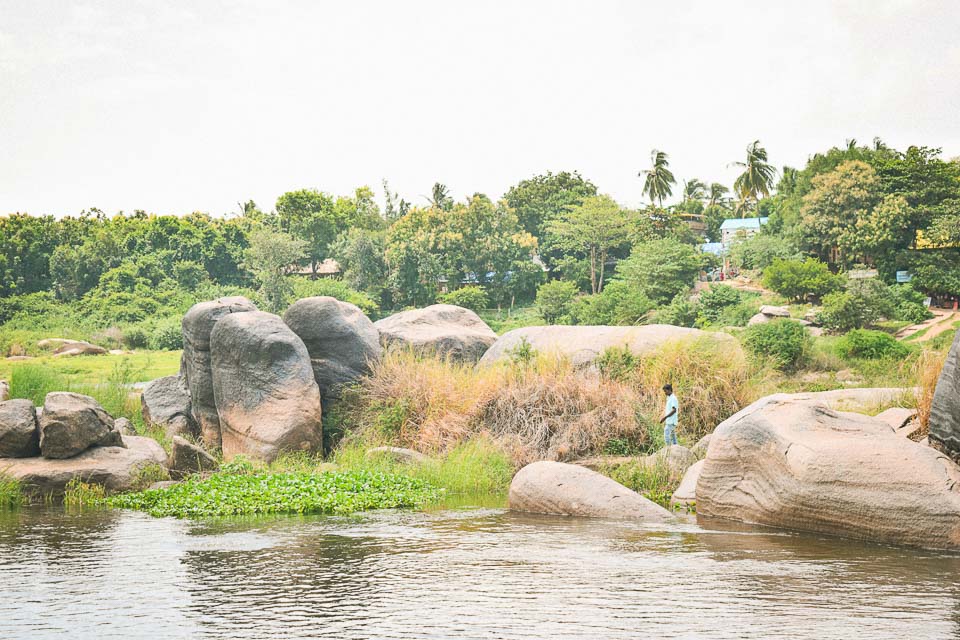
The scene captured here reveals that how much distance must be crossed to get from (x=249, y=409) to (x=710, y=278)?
4705 cm

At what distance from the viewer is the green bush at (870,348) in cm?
2664

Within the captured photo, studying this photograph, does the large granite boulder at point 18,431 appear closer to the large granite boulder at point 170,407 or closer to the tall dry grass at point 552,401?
the large granite boulder at point 170,407

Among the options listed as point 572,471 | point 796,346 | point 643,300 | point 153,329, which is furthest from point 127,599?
point 153,329

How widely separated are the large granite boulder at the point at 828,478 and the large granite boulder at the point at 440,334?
7913mm

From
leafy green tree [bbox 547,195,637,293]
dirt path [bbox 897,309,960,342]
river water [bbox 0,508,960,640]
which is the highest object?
leafy green tree [bbox 547,195,637,293]

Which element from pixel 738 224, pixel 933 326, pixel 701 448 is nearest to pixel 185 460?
pixel 701 448

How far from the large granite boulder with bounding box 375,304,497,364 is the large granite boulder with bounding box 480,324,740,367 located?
2.30 feet

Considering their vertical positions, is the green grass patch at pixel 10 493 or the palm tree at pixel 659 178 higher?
the palm tree at pixel 659 178

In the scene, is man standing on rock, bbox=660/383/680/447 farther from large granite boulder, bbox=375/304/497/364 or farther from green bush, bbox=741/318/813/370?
green bush, bbox=741/318/813/370

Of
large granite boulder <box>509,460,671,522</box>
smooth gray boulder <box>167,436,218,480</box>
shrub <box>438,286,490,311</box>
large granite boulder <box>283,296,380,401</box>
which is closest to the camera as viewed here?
large granite boulder <box>509,460,671,522</box>

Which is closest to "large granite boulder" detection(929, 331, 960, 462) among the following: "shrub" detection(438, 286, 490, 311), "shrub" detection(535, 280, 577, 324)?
"shrub" detection(535, 280, 577, 324)

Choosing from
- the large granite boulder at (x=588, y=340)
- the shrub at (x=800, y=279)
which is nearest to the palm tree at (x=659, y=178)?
the shrub at (x=800, y=279)

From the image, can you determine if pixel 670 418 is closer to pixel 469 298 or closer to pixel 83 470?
pixel 83 470

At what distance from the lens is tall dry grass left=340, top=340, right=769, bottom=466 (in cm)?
1444
